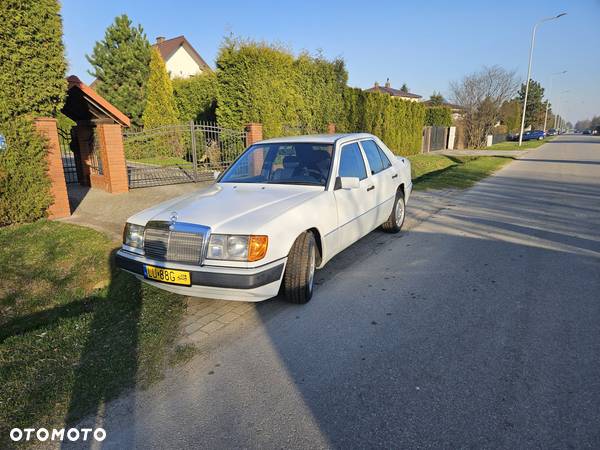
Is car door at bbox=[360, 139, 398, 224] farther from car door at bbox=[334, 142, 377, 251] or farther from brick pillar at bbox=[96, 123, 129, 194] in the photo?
brick pillar at bbox=[96, 123, 129, 194]

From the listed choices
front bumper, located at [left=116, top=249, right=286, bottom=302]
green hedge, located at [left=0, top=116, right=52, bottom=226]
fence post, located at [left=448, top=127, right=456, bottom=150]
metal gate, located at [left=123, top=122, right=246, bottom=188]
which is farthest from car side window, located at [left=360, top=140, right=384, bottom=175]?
fence post, located at [left=448, top=127, right=456, bottom=150]

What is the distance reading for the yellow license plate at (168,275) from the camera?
137 inches

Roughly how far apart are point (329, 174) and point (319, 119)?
12858mm

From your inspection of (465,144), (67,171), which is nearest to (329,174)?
(67,171)

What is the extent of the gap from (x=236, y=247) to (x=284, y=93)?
1233 centimetres

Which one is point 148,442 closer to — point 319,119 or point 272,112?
point 272,112

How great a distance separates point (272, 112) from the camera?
14.3m

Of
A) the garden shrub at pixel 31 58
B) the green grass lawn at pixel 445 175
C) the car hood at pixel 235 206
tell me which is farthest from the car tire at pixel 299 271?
the green grass lawn at pixel 445 175

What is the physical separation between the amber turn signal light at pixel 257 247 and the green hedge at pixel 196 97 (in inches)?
673

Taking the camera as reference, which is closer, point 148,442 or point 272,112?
point 148,442

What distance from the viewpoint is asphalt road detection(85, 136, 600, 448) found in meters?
2.38

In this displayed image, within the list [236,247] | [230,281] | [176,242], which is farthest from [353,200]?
[176,242]

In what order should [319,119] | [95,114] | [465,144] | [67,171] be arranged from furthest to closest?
[465,144] < [319,119] < [67,171] < [95,114]

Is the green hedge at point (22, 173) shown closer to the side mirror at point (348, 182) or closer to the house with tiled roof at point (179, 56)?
the side mirror at point (348, 182)
